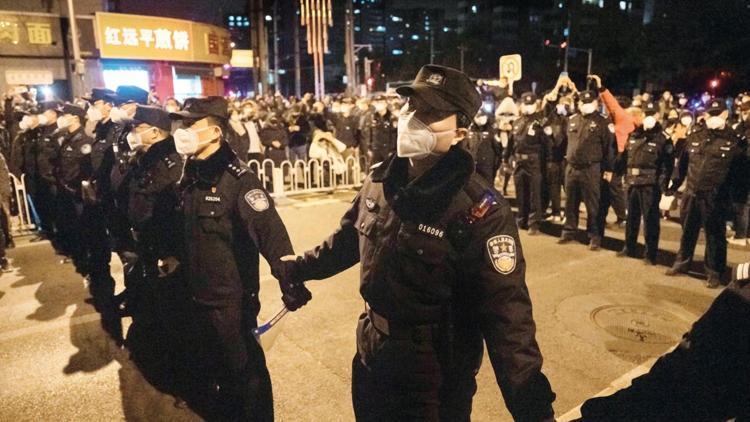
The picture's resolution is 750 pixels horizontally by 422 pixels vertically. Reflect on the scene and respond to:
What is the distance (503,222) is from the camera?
2328 millimetres

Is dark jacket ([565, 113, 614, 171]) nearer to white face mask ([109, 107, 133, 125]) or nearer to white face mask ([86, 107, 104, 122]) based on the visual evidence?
white face mask ([109, 107, 133, 125])

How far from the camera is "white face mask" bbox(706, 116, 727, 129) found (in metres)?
6.62

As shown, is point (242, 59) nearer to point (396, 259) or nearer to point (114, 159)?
point (114, 159)

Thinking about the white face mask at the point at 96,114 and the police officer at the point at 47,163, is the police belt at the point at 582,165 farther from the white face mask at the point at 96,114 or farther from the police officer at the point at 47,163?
the police officer at the point at 47,163

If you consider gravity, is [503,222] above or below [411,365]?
above

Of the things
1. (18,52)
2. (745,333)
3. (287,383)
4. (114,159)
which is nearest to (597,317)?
(287,383)

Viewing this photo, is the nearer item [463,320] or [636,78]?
[463,320]

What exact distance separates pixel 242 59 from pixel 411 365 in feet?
163

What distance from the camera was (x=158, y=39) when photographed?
25859 mm

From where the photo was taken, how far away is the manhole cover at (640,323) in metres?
5.43

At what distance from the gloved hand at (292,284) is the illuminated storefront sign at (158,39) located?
23.7 m

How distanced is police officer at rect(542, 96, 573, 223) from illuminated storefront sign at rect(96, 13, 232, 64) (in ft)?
67.1

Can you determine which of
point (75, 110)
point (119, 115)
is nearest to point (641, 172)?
point (119, 115)

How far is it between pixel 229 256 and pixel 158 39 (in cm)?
2555
